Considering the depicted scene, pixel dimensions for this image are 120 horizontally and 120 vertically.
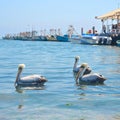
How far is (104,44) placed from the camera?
8194 cm

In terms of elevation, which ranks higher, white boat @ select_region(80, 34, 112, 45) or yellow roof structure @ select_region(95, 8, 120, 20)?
yellow roof structure @ select_region(95, 8, 120, 20)

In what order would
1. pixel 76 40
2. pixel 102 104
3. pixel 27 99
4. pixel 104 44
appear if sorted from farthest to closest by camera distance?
pixel 76 40 → pixel 104 44 → pixel 27 99 → pixel 102 104

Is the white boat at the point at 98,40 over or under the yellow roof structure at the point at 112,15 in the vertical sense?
under

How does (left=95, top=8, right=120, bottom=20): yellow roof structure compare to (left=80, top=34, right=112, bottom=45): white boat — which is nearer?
(left=80, top=34, right=112, bottom=45): white boat

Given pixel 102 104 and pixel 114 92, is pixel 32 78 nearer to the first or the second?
pixel 114 92

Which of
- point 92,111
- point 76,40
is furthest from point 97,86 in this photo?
point 76,40

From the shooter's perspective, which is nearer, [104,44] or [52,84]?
[52,84]

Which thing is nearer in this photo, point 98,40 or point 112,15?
point 98,40

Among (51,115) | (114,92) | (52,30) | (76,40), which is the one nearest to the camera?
(51,115)

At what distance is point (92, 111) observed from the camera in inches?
484

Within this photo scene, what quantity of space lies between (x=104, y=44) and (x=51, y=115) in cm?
7088

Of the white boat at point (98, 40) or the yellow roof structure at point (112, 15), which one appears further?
the yellow roof structure at point (112, 15)

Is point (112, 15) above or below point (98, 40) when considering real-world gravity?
above

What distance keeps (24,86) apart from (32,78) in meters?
0.50
